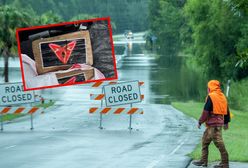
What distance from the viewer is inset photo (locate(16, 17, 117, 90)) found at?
68.6ft

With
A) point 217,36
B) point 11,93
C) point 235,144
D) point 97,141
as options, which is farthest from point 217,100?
point 217,36

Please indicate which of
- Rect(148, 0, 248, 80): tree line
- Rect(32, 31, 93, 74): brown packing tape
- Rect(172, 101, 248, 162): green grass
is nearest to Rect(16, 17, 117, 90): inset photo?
Rect(32, 31, 93, 74): brown packing tape

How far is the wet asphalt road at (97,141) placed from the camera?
45.6 feet

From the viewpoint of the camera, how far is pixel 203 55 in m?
50.7

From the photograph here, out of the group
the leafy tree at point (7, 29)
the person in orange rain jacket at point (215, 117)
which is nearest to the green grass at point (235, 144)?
the person in orange rain jacket at point (215, 117)

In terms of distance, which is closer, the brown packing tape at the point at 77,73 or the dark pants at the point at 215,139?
the dark pants at the point at 215,139

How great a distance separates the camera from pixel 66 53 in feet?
68.9

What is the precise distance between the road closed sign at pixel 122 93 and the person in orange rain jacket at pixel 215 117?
851 centimetres

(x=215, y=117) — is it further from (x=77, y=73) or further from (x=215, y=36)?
(x=215, y=36)

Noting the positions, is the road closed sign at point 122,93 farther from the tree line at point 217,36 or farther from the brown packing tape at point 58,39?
the tree line at point 217,36

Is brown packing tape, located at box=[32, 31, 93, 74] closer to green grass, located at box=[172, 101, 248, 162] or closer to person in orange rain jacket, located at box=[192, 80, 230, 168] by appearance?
green grass, located at box=[172, 101, 248, 162]

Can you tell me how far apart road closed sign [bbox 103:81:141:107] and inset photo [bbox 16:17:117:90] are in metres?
0.53

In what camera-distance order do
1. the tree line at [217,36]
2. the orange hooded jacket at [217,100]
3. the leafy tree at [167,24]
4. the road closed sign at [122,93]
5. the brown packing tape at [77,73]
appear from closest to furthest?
the orange hooded jacket at [217,100] < the road closed sign at [122,93] < the brown packing tape at [77,73] < the tree line at [217,36] < the leafy tree at [167,24]

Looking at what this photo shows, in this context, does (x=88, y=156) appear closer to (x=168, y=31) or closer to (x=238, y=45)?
(x=238, y=45)
